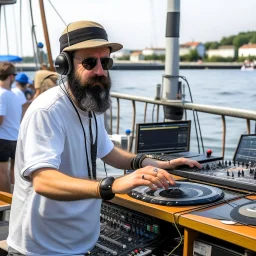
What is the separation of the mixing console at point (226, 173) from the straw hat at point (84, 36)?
3.15 feet

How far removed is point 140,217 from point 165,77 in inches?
97.9

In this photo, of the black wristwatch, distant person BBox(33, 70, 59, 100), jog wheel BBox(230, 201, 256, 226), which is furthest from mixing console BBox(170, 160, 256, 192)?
distant person BBox(33, 70, 59, 100)

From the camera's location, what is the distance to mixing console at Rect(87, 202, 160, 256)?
2.53 m

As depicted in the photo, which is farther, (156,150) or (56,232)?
(156,150)

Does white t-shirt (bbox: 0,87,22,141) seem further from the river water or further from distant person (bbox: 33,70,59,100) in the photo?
the river water

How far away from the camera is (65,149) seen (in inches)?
86.5

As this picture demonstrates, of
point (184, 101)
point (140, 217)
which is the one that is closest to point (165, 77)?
point (184, 101)

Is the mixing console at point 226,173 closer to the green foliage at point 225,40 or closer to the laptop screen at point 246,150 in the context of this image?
the laptop screen at point 246,150

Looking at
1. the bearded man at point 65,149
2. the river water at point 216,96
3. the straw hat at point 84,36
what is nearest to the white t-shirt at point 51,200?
the bearded man at point 65,149

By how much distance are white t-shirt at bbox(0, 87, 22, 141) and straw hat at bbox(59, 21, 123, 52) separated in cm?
370

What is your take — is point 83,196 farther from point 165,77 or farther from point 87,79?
point 165,77

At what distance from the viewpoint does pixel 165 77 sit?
4938 millimetres

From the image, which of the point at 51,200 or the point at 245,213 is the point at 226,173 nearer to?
the point at 245,213

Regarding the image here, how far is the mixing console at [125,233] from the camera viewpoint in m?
2.53
